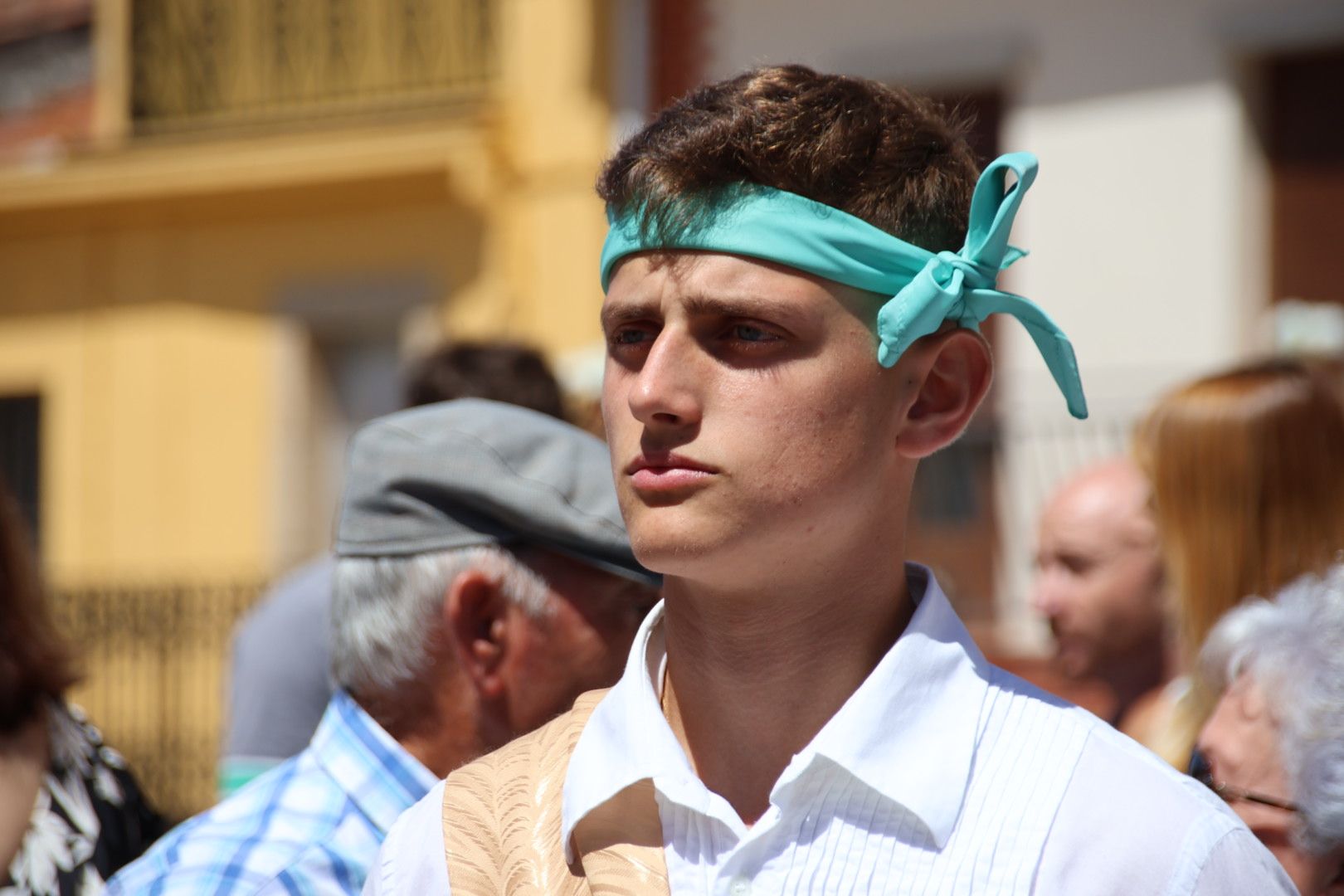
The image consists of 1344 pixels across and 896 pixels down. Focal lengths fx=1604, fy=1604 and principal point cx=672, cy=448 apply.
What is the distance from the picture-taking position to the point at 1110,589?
371 centimetres

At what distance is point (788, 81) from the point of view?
172cm

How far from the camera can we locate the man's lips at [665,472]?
5.32 feet

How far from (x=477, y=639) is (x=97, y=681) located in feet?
36.4

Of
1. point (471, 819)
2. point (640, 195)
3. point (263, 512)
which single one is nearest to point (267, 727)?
point (471, 819)

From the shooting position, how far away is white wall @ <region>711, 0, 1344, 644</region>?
376 inches

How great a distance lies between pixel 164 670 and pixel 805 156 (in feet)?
37.8

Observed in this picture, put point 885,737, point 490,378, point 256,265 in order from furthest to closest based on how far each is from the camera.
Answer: point 256,265 → point 490,378 → point 885,737

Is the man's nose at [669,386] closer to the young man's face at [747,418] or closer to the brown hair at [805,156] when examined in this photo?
the young man's face at [747,418]

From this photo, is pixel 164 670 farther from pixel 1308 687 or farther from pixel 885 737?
pixel 885 737

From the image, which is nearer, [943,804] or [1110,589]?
[943,804]

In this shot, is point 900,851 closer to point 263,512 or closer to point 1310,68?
point 1310,68

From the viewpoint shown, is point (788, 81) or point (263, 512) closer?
point (788, 81)

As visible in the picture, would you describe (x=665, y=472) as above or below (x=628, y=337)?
below

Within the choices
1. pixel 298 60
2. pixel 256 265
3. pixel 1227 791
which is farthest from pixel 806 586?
pixel 298 60
